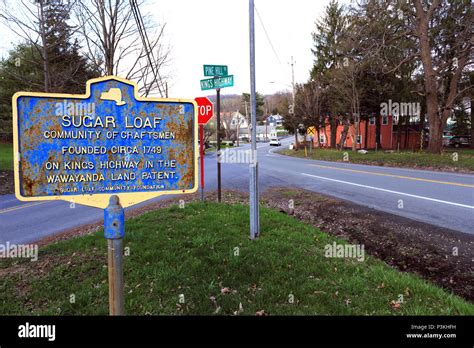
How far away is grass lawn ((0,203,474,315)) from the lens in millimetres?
3336

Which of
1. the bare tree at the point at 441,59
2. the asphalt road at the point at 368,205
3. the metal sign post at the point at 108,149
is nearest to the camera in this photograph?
the metal sign post at the point at 108,149

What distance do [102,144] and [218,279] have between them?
2250mm

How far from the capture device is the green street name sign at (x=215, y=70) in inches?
284

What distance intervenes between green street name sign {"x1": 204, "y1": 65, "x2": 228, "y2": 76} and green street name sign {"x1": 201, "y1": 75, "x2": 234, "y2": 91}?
0.16 meters

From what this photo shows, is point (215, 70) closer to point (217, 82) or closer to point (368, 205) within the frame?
point (217, 82)

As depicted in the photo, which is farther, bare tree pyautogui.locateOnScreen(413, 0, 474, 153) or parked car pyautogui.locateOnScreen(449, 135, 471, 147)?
parked car pyautogui.locateOnScreen(449, 135, 471, 147)

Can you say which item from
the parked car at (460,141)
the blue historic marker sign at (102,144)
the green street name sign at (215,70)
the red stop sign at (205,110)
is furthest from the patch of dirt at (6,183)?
the parked car at (460,141)

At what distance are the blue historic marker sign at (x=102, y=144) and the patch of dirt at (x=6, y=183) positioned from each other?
1321 centimetres

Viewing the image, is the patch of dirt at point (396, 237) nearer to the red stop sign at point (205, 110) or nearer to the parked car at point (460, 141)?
the red stop sign at point (205, 110)

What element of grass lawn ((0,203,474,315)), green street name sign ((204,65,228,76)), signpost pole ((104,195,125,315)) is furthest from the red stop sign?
signpost pole ((104,195,125,315))

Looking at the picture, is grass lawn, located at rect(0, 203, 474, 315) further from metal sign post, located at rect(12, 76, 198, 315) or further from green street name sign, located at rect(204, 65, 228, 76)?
green street name sign, located at rect(204, 65, 228, 76)
